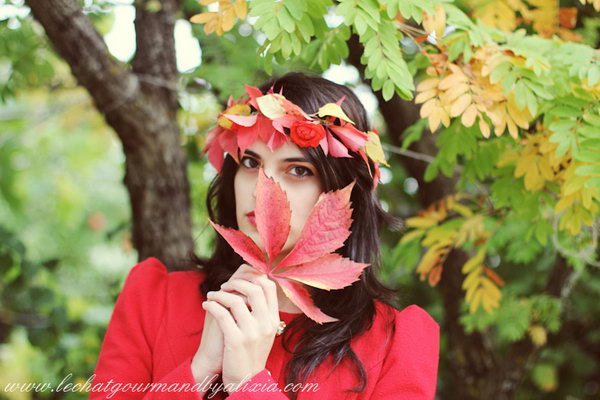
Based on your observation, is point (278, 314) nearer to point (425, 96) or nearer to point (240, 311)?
point (240, 311)

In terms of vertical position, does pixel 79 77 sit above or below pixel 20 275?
above

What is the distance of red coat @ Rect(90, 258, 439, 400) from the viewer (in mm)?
1523

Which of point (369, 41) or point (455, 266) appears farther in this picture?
point (455, 266)

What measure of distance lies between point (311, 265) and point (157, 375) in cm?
65

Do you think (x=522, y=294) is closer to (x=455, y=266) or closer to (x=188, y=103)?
(x=455, y=266)

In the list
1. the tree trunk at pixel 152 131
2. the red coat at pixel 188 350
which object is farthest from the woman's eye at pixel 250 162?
the tree trunk at pixel 152 131

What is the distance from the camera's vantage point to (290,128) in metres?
1.43

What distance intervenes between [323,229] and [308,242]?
0.04 meters

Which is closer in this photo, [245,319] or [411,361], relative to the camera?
[245,319]

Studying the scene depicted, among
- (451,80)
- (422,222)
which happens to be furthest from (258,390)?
(422,222)

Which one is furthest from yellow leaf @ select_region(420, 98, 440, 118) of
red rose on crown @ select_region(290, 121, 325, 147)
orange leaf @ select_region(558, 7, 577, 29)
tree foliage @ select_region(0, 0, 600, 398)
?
orange leaf @ select_region(558, 7, 577, 29)

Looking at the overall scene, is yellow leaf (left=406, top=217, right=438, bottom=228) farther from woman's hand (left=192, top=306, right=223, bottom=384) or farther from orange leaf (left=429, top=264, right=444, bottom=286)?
woman's hand (left=192, top=306, right=223, bottom=384)

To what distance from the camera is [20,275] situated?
2.73m

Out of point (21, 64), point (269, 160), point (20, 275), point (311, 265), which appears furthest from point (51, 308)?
point (311, 265)
